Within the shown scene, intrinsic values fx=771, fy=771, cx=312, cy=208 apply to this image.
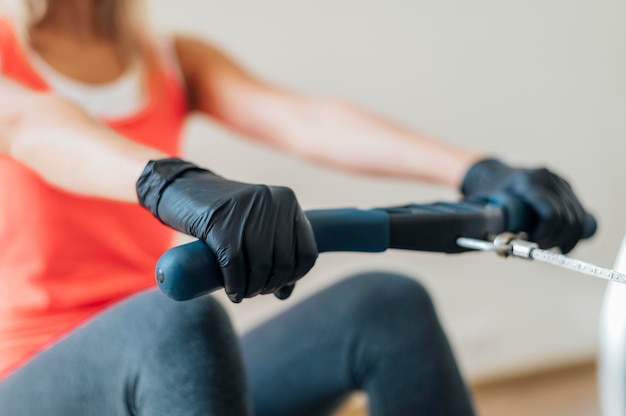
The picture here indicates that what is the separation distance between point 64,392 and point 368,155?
1.82 feet

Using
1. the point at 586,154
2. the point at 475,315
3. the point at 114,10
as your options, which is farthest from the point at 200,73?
the point at 586,154

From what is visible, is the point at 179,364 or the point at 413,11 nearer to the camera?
the point at 179,364

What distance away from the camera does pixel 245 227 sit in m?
0.56

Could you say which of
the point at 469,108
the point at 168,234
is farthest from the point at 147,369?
the point at 469,108

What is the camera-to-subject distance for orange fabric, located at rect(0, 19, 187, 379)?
0.86 meters

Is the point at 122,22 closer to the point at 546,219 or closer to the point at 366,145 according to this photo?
the point at 366,145

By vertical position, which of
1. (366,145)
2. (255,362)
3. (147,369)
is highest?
(366,145)

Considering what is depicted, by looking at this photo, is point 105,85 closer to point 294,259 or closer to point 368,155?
point 368,155

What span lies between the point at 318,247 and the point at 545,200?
1.06ft

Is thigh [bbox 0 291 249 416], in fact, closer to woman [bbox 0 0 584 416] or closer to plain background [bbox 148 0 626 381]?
woman [bbox 0 0 584 416]

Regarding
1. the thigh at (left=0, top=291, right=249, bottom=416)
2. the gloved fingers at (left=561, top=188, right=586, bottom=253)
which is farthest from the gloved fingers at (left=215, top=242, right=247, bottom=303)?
the gloved fingers at (left=561, top=188, right=586, bottom=253)

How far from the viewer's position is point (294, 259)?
575mm

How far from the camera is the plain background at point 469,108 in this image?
1.47 m

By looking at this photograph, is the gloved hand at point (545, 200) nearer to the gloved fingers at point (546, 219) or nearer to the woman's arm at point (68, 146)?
the gloved fingers at point (546, 219)
